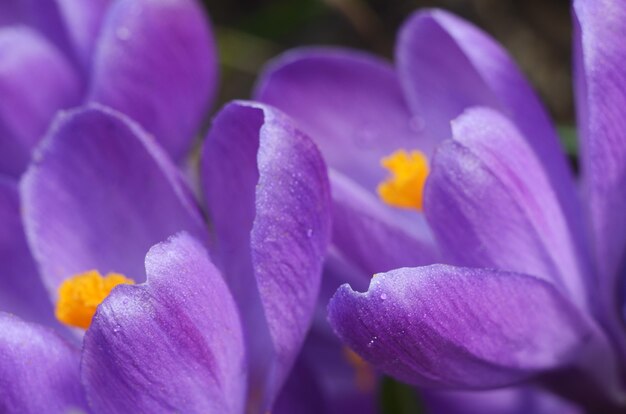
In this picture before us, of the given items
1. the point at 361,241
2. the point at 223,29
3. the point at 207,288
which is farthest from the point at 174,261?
the point at 223,29

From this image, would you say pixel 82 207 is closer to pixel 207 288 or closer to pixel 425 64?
pixel 207 288

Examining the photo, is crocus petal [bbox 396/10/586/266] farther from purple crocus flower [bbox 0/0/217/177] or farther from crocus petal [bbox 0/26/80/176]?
crocus petal [bbox 0/26/80/176]

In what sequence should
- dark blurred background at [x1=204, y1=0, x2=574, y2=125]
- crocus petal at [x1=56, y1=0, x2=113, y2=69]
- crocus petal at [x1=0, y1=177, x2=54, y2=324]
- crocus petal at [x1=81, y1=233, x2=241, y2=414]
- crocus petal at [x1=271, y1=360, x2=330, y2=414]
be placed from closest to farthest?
crocus petal at [x1=81, y1=233, x2=241, y2=414] → crocus petal at [x1=271, y1=360, x2=330, y2=414] → crocus petal at [x1=0, y1=177, x2=54, y2=324] → crocus petal at [x1=56, y1=0, x2=113, y2=69] → dark blurred background at [x1=204, y1=0, x2=574, y2=125]

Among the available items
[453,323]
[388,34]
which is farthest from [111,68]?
[388,34]

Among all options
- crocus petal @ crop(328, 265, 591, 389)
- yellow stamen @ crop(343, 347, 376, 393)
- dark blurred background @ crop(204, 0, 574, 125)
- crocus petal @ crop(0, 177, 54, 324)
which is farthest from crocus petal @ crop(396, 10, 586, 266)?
dark blurred background @ crop(204, 0, 574, 125)

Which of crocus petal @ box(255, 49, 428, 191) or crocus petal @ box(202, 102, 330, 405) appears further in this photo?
crocus petal @ box(255, 49, 428, 191)

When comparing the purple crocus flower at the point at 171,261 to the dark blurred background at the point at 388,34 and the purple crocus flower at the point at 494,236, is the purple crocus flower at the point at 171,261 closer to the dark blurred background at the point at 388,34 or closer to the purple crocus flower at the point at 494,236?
the purple crocus flower at the point at 494,236
